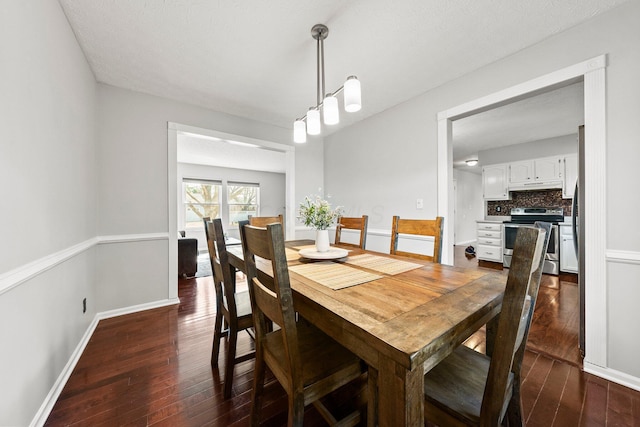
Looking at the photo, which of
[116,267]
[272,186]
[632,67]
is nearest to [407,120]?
[632,67]

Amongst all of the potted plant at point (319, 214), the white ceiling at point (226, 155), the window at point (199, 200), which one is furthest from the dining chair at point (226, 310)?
the window at point (199, 200)

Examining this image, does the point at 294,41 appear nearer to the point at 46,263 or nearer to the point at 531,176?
the point at 46,263

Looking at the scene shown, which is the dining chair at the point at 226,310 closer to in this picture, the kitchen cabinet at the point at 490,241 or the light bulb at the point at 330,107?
the light bulb at the point at 330,107

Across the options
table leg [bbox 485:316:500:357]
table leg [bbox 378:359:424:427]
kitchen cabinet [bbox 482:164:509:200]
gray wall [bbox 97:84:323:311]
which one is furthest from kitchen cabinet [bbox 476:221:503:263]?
gray wall [bbox 97:84:323:311]

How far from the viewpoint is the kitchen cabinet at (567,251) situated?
414cm

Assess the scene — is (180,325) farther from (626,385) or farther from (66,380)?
(626,385)

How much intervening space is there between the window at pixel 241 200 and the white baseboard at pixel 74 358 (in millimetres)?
4993

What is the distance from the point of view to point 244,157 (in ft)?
20.3

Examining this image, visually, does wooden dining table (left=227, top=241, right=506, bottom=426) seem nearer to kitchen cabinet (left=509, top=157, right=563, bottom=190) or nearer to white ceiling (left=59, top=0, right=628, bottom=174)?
white ceiling (left=59, top=0, right=628, bottom=174)

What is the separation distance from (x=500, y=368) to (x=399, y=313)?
12.3 inches

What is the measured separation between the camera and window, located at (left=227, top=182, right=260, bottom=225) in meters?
7.70

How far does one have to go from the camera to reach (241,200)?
7918 millimetres

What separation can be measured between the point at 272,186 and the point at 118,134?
5815 mm

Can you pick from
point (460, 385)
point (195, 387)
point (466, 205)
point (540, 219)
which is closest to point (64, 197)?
point (195, 387)
